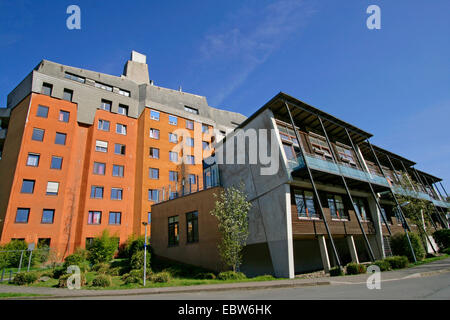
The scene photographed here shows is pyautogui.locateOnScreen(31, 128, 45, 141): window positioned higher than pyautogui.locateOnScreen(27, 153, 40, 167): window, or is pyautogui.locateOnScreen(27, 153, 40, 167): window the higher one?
pyautogui.locateOnScreen(31, 128, 45, 141): window

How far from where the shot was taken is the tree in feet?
55.8

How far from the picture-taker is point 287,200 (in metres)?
16.8

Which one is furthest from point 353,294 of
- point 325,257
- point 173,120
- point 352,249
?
point 173,120

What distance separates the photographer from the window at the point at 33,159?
26.9 m

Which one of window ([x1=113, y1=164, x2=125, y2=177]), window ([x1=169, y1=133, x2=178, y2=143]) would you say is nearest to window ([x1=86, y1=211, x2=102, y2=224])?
window ([x1=113, y1=164, x2=125, y2=177])

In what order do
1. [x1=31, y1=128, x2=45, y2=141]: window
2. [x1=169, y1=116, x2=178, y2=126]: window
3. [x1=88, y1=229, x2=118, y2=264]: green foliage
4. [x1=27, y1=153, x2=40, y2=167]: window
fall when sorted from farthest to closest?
Result: [x1=169, y1=116, x2=178, y2=126]: window, [x1=31, y1=128, x2=45, y2=141]: window, [x1=27, y1=153, x2=40, y2=167]: window, [x1=88, y1=229, x2=118, y2=264]: green foliage

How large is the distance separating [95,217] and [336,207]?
26343mm

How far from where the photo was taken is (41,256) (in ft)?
74.5

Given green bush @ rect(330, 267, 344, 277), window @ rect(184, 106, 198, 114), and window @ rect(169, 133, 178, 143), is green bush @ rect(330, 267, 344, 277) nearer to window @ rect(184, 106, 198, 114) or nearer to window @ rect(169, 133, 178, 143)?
window @ rect(169, 133, 178, 143)

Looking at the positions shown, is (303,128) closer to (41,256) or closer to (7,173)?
(41,256)

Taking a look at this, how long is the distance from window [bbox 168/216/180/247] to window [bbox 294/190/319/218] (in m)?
11.0

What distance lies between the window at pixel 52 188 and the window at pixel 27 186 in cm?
140

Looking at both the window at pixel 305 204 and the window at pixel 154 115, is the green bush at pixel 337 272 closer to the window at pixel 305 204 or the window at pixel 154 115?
the window at pixel 305 204

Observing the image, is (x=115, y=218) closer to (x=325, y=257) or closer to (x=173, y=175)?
(x=173, y=175)
